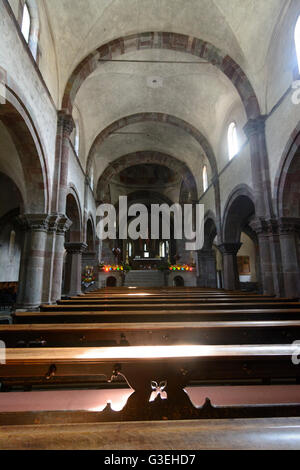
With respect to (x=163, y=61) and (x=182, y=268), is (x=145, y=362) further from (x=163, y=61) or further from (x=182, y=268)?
(x=182, y=268)

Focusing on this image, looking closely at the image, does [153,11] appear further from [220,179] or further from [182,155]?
[182,155]

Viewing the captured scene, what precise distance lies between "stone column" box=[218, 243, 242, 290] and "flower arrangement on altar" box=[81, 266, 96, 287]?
7549 mm

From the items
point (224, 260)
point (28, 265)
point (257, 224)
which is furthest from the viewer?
point (224, 260)

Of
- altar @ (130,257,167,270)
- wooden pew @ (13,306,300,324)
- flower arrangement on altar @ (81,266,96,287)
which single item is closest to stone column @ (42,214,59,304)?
wooden pew @ (13,306,300,324)

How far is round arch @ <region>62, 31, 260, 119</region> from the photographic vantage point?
28.8 ft

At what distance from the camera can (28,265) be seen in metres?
6.99

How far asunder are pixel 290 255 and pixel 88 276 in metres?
10.8

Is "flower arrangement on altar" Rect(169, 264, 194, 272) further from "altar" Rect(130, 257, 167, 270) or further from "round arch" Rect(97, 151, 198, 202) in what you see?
"altar" Rect(130, 257, 167, 270)

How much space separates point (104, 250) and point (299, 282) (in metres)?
16.5

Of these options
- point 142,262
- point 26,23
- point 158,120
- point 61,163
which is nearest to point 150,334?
point 61,163

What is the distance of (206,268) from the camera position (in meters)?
15.7

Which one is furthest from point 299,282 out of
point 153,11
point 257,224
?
point 153,11

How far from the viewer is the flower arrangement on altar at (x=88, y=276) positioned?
14.5 metres

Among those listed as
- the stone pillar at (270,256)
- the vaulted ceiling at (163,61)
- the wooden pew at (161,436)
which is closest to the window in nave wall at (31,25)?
the vaulted ceiling at (163,61)
